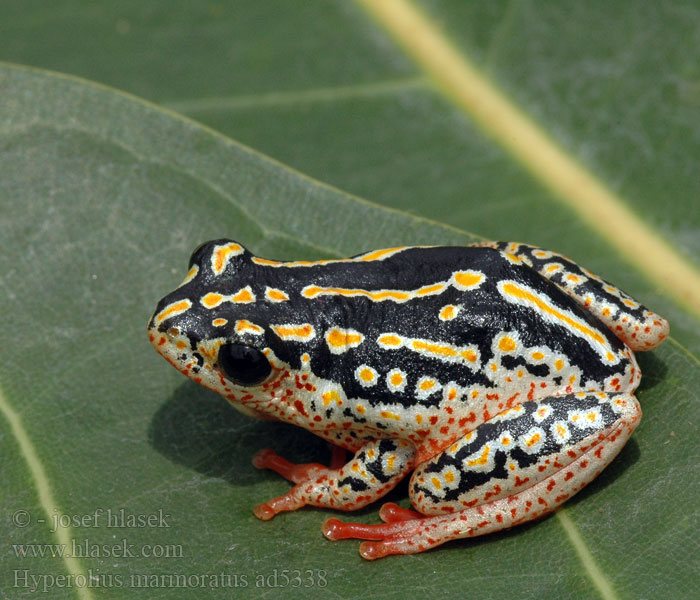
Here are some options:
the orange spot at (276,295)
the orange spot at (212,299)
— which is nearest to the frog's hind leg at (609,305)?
the orange spot at (276,295)

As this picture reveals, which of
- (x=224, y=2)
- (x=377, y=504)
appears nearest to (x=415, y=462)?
(x=377, y=504)

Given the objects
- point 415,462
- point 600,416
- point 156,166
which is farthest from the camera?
point 156,166

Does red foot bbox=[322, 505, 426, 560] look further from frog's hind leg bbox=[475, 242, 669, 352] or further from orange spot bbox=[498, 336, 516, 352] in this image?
frog's hind leg bbox=[475, 242, 669, 352]

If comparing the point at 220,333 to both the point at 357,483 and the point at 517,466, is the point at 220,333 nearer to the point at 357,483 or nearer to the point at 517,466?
the point at 357,483

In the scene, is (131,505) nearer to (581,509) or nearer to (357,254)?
(357,254)

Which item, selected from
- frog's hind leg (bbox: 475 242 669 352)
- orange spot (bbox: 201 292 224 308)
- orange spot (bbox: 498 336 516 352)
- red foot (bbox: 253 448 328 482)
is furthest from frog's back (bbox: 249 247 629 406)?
red foot (bbox: 253 448 328 482)

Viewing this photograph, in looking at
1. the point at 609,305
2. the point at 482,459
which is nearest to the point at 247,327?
the point at 482,459
